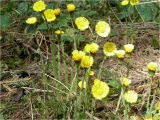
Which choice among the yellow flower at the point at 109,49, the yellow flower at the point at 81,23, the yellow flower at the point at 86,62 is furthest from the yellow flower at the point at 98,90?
the yellow flower at the point at 81,23

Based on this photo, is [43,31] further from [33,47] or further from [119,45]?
[119,45]

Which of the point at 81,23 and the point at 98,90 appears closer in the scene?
the point at 98,90

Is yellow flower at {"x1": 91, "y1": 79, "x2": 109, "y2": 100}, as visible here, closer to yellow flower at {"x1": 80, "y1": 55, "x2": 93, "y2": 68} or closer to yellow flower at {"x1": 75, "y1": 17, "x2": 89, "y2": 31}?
yellow flower at {"x1": 80, "y1": 55, "x2": 93, "y2": 68}

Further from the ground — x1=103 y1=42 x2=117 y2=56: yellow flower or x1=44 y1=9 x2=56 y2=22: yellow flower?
x1=44 y1=9 x2=56 y2=22: yellow flower

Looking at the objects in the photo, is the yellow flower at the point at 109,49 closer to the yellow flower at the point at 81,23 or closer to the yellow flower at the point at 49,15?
the yellow flower at the point at 81,23

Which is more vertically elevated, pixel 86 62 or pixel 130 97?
pixel 86 62

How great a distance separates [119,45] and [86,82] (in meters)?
0.84

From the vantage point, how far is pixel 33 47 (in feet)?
8.04

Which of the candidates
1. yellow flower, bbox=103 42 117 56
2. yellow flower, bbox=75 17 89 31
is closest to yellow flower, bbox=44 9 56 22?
yellow flower, bbox=75 17 89 31

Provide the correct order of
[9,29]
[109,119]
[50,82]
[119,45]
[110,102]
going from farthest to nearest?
1. [9,29]
2. [119,45]
3. [50,82]
4. [110,102]
5. [109,119]

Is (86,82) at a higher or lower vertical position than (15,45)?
higher

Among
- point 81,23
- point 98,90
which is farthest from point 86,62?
point 81,23

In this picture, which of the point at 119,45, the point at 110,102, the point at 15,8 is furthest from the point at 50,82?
the point at 15,8

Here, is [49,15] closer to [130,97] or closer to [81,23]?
[81,23]
